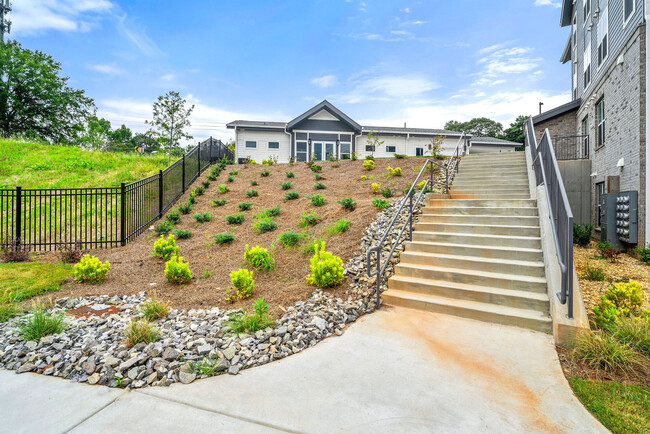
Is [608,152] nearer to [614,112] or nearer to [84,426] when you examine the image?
[614,112]

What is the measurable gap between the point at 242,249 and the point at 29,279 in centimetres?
368

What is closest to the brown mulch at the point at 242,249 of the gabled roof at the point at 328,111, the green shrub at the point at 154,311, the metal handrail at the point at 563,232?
the green shrub at the point at 154,311

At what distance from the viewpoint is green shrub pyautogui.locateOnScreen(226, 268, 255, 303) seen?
4312 millimetres

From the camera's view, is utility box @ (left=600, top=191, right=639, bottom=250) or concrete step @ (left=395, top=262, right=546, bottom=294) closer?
concrete step @ (left=395, top=262, right=546, bottom=294)

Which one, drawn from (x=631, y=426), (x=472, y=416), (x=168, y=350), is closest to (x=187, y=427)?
(x=168, y=350)

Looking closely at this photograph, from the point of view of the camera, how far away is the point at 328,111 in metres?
20.9

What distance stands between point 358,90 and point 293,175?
14999 mm

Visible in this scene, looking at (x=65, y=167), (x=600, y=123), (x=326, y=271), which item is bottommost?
(x=326, y=271)

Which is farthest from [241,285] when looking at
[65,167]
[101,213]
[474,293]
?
[65,167]

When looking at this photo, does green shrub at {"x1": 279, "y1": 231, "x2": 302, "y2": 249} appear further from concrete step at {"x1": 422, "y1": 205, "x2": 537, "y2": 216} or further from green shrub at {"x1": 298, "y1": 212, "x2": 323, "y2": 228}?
concrete step at {"x1": 422, "y1": 205, "x2": 537, "y2": 216}

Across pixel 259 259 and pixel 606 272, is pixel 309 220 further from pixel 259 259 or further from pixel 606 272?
pixel 606 272

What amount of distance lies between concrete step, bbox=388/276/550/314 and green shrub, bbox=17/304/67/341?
14.3ft

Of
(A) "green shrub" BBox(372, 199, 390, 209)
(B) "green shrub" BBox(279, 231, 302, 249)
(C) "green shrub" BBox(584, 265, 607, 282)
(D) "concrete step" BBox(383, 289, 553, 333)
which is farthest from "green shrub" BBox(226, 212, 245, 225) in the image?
(C) "green shrub" BBox(584, 265, 607, 282)

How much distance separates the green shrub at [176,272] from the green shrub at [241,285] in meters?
1.17
